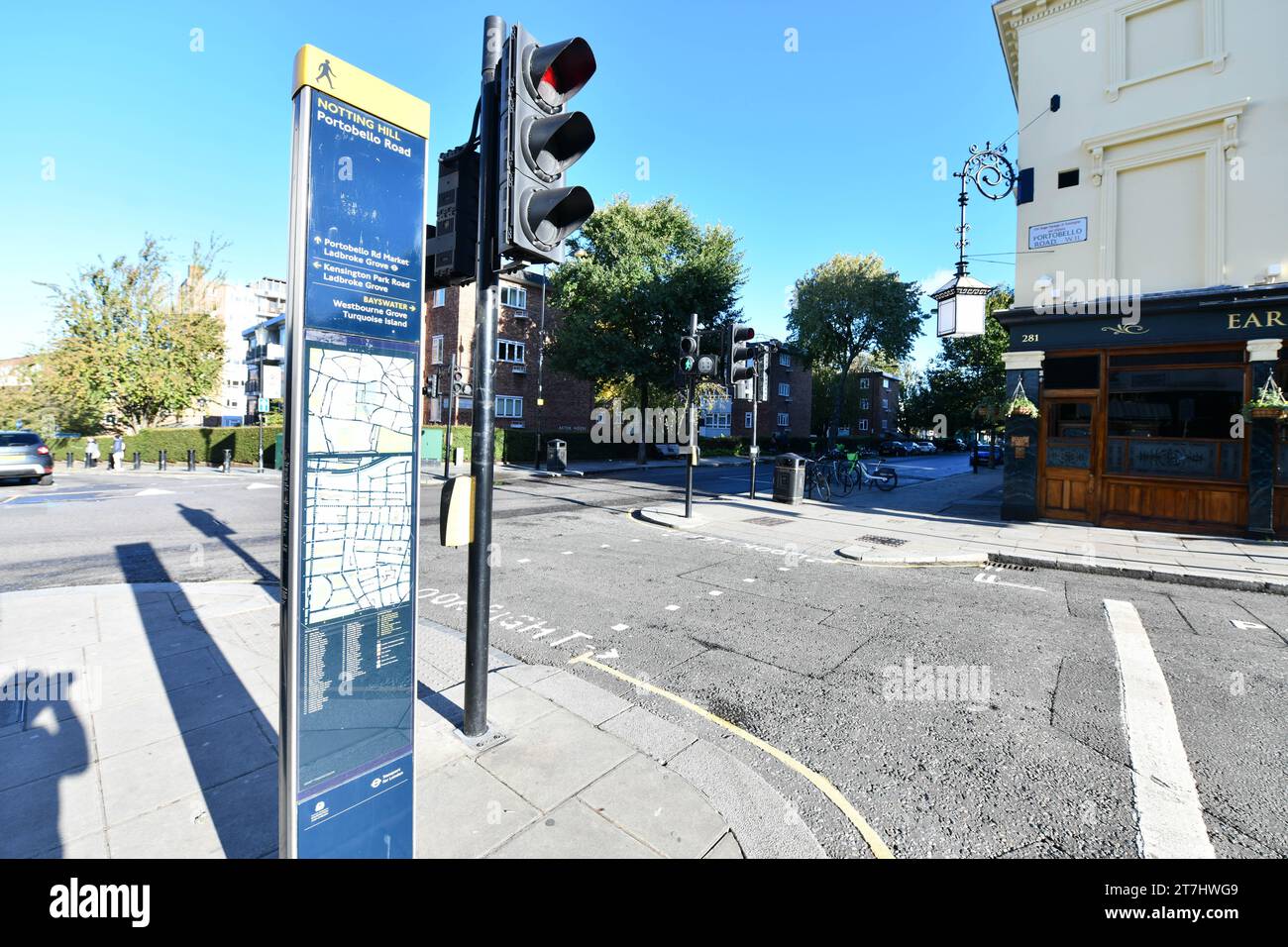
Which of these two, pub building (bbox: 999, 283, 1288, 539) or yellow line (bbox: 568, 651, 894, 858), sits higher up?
pub building (bbox: 999, 283, 1288, 539)

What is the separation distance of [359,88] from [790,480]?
14.6 m

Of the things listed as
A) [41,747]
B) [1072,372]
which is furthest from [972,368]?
[41,747]

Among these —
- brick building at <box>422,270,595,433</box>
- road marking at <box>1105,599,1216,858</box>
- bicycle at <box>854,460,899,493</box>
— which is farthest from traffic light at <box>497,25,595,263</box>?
Answer: brick building at <box>422,270,595,433</box>

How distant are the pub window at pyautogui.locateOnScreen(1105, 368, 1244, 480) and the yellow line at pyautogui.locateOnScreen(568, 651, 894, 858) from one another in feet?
41.6

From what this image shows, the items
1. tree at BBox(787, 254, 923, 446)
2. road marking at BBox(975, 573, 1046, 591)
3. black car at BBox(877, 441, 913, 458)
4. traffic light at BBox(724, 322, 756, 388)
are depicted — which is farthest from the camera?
black car at BBox(877, 441, 913, 458)

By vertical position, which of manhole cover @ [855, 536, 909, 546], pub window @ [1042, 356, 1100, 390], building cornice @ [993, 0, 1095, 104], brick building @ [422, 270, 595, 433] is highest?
building cornice @ [993, 0, 1095, 104]

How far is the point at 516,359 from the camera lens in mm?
36969

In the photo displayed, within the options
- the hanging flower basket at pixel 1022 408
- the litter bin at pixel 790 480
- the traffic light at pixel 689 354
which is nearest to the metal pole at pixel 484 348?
the traffic light at pixel 689 354

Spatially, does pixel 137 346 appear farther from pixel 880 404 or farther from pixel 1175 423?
pixel 880 404

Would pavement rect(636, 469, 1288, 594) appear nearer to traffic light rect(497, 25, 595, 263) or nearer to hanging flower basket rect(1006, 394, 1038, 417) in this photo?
hanging flower basket rect(1006, 394, 1038, 417)

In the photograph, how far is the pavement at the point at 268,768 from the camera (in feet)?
8.42

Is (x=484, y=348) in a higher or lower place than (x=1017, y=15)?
lower

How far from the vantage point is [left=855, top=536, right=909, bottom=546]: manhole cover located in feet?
34.1

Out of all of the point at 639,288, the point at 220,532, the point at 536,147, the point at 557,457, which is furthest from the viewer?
the point at 639,288
